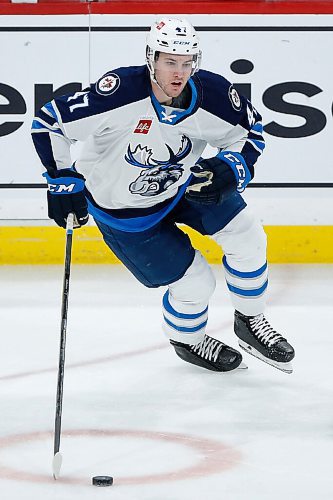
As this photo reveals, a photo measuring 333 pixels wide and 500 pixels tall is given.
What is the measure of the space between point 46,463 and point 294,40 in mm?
3142

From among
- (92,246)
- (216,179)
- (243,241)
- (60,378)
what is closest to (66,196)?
(216,179)

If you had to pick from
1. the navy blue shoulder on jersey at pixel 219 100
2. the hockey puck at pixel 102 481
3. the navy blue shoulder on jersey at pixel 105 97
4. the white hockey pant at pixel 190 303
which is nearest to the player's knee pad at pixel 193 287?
the white hockey pant at pixel 190 303

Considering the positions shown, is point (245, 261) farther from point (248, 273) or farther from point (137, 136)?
A: point (137, 136)

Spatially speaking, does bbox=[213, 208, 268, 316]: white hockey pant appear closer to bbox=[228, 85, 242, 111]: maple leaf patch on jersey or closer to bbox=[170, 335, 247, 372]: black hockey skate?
bbox=[170, 335, 247, 372]: black hockey skate

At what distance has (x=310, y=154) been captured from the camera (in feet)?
17.3

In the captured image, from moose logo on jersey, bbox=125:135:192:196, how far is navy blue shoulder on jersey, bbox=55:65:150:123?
167 mm

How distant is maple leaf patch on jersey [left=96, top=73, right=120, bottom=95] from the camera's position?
316 cm

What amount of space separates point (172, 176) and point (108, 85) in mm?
378

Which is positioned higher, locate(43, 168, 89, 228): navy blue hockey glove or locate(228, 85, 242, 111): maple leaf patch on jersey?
locate(228, 85, 242, 111): maple leaf patch on jersey

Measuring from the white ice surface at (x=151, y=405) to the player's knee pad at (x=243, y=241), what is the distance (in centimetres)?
36

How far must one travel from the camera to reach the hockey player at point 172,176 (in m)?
3.12

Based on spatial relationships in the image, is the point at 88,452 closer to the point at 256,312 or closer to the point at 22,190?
the point at 256,312

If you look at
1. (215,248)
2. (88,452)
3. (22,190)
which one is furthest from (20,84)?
(88,452)

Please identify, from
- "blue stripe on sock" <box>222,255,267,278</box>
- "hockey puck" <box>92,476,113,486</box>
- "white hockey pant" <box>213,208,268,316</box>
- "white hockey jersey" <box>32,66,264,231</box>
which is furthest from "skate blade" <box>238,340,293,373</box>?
"hockey puck" <box>92,476,113,486</box>
